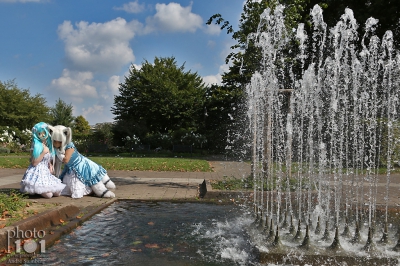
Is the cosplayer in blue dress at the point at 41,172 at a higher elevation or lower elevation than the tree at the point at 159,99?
lower

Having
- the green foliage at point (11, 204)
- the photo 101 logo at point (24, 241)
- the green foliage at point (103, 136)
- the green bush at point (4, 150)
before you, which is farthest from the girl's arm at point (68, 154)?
the green foliage at point (103, 136)

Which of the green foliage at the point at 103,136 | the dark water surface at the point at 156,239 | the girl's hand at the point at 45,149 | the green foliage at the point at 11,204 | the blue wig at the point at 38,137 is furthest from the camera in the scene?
the green foliage at the point at 103,136

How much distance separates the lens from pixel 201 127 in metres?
36.0

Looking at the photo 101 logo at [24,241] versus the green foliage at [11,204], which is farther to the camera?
the green foliage at [11,204]

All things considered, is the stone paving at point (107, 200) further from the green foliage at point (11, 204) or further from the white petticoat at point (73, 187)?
the green foliage at point (11, 204)

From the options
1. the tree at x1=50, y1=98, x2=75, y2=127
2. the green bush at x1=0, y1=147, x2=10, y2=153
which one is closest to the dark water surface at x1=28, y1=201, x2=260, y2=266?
the green bush at x1=0, y1=147, x2=10, y2=153

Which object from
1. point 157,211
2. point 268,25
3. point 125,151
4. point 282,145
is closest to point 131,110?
point 125,151

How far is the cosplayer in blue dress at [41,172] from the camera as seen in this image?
25.1ft

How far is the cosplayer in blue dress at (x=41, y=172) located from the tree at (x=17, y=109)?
106 feet

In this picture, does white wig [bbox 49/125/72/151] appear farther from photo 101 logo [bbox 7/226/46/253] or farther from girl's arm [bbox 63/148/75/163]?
photo 101 logo [bbox 7/226/46/253]

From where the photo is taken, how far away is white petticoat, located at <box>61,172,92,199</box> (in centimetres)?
811

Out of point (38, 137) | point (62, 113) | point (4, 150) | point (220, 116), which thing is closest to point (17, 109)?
point (62, 113)

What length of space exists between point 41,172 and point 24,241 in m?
3.37

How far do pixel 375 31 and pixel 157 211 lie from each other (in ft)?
65.3
